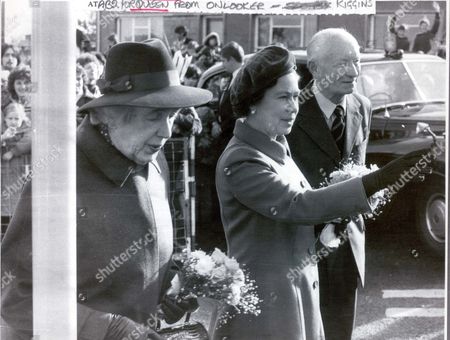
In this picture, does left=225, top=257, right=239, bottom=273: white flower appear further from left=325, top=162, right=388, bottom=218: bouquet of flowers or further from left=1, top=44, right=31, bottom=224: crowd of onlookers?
left=1, top=44, right=31, bottom=224: crowd of onlookers

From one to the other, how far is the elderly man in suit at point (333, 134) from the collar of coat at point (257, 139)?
140 mm

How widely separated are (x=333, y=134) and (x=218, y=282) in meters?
0.68

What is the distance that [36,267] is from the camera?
3555mm

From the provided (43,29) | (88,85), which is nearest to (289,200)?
(88,85)

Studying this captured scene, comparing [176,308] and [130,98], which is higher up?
[130,98]

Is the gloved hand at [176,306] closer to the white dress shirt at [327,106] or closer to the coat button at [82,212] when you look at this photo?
the coat button at [82,212]

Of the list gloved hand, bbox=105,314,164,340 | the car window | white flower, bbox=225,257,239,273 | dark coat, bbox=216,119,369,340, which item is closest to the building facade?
the car window

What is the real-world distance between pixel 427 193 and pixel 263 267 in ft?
2.18

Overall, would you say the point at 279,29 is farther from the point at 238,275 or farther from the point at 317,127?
the point at 238,275

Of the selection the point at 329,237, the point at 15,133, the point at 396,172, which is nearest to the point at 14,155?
the point at 15,133

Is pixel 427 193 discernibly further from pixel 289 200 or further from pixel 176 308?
pixel 176 308

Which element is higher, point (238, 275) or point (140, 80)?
point (140, 80)

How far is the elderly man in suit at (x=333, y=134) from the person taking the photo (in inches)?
145

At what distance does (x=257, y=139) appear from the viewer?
11.5ft
